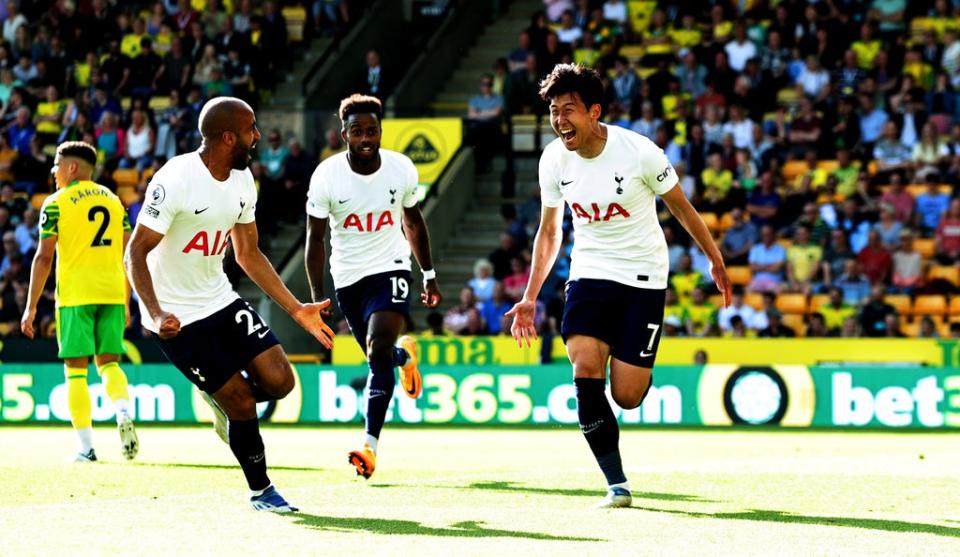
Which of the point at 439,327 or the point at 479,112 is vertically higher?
the point at 479,112

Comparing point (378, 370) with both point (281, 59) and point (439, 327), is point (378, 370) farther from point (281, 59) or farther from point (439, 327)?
point (281, 59)

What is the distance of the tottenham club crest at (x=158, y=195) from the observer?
28.7ft

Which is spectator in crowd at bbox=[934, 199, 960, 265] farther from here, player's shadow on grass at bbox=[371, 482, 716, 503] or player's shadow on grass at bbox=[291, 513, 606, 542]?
player's shadow on grass at bbox=[291, 513, 606, 542]

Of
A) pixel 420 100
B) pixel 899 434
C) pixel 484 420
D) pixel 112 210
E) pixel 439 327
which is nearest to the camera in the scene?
pixel 112 210

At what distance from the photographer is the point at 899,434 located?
1712cm

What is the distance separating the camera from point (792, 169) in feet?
77.3

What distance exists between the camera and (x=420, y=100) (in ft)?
91.8

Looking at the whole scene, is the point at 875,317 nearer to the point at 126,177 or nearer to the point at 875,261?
the point at 875,261

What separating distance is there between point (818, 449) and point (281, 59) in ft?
52.0

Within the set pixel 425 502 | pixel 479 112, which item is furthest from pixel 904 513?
pixel 479 112

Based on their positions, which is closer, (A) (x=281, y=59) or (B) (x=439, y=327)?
(B) (x=439, y=327)

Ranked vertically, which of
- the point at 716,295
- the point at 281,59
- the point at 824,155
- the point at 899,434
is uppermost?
the point at 281,59

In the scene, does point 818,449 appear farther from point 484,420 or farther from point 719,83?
point 719,83

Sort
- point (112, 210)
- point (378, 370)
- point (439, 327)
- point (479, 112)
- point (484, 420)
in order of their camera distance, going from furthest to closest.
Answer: point (479, 112) < point (439, 327) < point (484, 420) < point (112, 210) < point (378, 370)
